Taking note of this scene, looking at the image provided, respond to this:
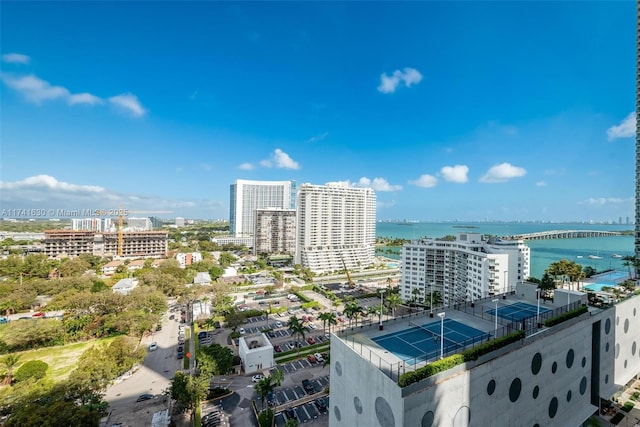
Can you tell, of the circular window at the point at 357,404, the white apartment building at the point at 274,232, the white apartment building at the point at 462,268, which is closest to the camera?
the circular window at the point at 357,404

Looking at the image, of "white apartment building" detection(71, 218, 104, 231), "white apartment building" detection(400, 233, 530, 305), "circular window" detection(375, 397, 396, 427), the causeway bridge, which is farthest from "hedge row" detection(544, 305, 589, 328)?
the causeway bridge

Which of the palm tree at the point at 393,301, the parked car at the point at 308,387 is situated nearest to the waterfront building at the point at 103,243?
the palm tree at the point at 393,301

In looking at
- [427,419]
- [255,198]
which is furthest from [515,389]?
[255,198]

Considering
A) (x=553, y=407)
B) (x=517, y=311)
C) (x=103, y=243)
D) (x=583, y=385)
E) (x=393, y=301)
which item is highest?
(x=517, y=311)

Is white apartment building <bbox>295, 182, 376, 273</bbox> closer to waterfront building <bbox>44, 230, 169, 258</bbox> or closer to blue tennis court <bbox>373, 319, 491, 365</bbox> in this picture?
waterfront building <bbox>44, 230, 169, 258</bbox>

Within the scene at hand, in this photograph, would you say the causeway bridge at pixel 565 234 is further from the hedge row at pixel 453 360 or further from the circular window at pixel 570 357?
the hedge row at pixel 453 360

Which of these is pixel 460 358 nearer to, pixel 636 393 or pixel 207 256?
pixel 636 393

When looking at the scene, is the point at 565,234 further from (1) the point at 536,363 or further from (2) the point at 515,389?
(2) the point at 515,389
